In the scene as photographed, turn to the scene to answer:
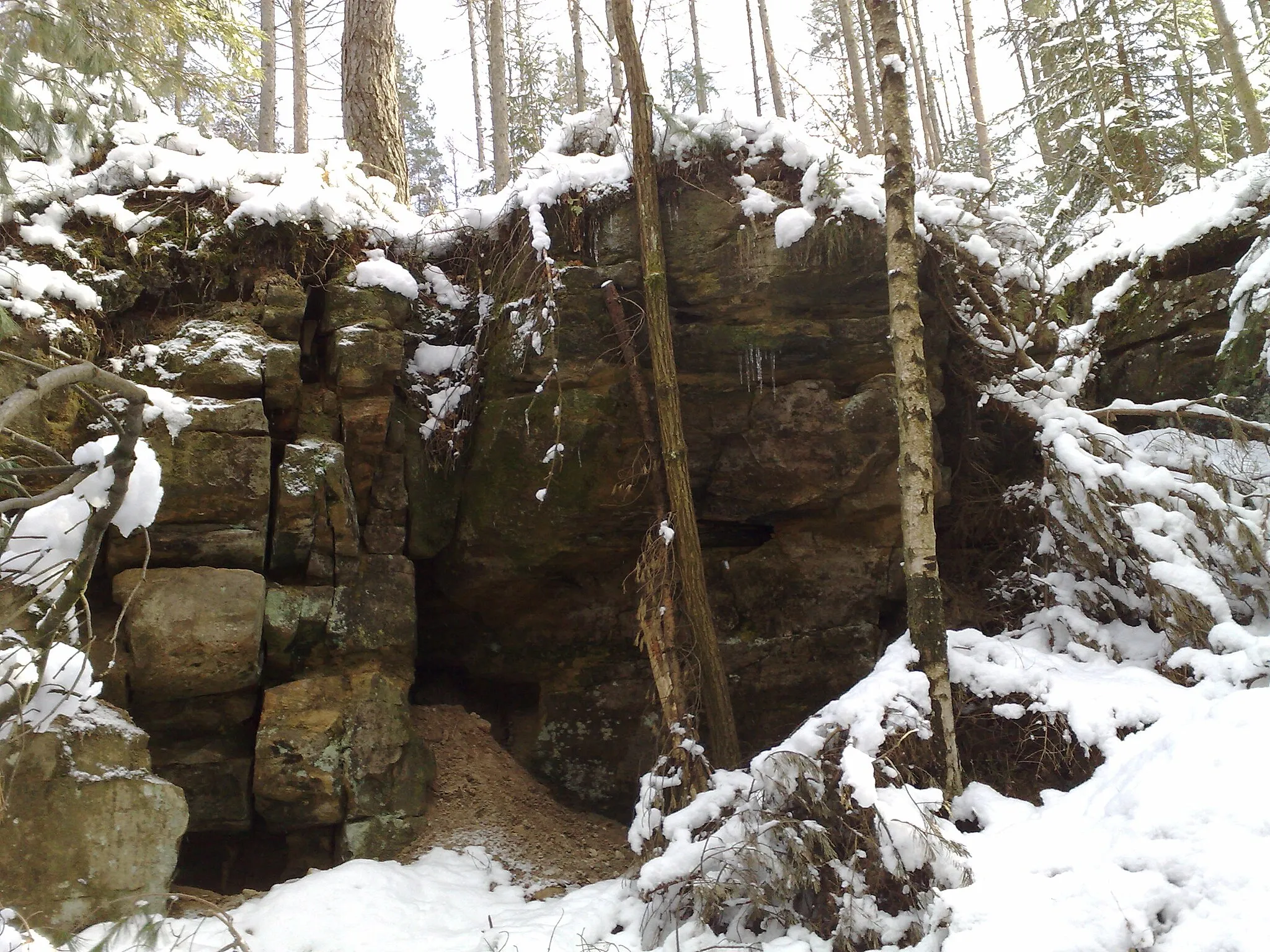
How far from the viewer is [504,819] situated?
6.07 metres

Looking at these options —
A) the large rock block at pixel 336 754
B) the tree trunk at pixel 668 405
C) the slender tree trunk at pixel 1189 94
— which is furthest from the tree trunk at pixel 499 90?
the large rock block at pixel 336 754

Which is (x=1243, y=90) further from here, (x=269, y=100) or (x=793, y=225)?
(x=269, y=100)

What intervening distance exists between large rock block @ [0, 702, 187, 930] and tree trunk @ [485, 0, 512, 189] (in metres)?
10.7

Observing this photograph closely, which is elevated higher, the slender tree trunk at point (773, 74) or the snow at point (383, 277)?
the slender tree trunk at point (773, 74)

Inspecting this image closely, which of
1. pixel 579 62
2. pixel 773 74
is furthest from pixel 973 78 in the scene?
pixel 579 62

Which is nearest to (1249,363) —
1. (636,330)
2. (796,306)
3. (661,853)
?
(796,306)

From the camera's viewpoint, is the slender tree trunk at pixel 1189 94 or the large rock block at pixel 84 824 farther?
the slender tree trunk at pixel 1189 94

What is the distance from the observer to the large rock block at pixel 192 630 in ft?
16.8

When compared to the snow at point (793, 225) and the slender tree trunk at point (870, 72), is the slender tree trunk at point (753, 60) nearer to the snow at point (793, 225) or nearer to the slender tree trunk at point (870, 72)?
the slender tree trunk at point (870, 72)

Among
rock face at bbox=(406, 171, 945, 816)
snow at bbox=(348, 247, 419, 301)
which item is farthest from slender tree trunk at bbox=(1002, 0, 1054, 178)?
snow at bbox=(348, 247, 419, 301)

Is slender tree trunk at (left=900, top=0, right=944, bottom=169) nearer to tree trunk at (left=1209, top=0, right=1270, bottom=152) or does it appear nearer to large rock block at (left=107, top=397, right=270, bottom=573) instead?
tree trunk at (left=1209, top=0, right=1270, bottom=152)

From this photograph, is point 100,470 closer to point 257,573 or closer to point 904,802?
point 257,573

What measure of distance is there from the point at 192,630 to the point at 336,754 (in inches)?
50.5

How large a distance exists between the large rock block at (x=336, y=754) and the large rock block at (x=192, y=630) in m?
0.41
